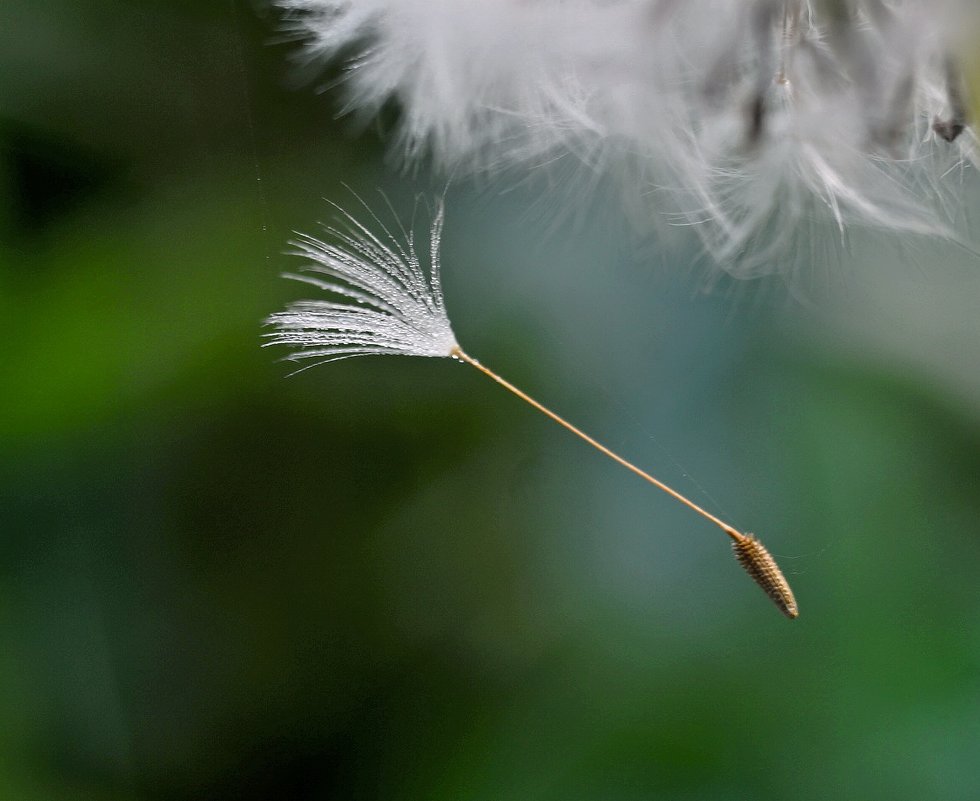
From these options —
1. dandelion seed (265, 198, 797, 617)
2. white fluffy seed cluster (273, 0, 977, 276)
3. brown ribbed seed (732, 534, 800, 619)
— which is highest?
white fluffy seed cluster (273, 0, 977, 276)

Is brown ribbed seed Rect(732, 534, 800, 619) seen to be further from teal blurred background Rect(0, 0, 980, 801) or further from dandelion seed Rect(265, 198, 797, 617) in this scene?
teal blurred background Rect(0, 0, 980, 801)

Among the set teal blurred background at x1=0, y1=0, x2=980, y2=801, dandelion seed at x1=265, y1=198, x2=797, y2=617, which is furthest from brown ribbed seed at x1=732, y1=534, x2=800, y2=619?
teal blurred background at x1=0, y1=0, x2=980, y2=801

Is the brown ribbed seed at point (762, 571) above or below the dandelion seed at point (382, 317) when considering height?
below

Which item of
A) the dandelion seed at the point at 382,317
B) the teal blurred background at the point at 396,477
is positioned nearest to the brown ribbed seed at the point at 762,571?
the dandelion seed at the point at 382,317

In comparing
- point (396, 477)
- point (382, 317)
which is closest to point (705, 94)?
point (382, 317)

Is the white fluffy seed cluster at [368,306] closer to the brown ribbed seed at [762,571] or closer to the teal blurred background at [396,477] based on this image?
the teal blurred background at [396,477]

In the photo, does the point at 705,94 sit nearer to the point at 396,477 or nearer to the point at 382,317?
the point at 382,317

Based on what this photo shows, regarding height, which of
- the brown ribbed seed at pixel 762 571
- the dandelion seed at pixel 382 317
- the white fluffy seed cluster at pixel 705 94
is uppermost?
the white fluffy seed cluster at pixel 705 94
